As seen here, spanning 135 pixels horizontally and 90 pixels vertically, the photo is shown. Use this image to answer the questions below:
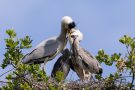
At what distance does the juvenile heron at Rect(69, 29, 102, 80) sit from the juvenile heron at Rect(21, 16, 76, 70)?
400 mm

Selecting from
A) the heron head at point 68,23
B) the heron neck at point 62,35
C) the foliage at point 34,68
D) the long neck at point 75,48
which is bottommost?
the foliage at point 34,68

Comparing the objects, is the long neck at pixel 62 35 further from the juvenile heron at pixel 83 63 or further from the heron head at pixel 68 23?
the juvenile heron at pixel 83 63

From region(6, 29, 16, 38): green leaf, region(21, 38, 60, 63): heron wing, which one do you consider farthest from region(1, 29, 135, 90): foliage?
region(21, 38, 60, 63): heron wing

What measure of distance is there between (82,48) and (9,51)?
12.3ft

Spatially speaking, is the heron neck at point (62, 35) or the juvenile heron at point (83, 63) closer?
the juvenile heron at point (83, 63)

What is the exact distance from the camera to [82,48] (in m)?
12.5

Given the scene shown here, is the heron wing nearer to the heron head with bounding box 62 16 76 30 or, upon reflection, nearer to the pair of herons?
the pair of herons

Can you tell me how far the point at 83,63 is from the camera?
12.2 meters

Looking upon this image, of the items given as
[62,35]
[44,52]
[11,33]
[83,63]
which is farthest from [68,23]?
[11,33]

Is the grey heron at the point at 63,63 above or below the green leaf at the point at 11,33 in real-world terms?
above

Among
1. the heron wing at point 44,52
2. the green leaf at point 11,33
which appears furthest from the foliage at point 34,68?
the heron wing at point 44,52

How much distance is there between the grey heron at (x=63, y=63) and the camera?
12.0 metres

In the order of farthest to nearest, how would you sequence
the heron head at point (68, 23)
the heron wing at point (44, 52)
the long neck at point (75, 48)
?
the heron head at point (68, 23), the heron wing at point (44, 52), the long neck at point (75, 48)

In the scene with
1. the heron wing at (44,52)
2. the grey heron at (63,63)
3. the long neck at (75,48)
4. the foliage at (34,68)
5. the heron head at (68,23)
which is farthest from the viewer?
the heron head at (68,23)
